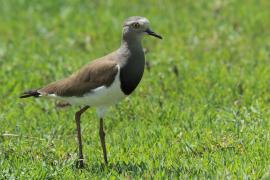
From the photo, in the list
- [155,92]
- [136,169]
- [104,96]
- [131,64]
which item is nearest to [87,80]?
[104,96]

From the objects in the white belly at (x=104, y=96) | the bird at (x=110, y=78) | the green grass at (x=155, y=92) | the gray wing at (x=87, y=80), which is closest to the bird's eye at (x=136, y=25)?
the bird at (x=110, y=78)

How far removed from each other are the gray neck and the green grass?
30.1 inches

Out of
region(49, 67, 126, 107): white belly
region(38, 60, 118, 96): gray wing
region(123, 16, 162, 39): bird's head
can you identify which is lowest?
region(49, 67, 126, 107): white belly

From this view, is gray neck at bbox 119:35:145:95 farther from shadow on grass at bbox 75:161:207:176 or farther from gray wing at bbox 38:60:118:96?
shadow on grass at bbox 75:161:207:176

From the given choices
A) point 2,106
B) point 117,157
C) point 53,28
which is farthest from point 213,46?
point 117,157

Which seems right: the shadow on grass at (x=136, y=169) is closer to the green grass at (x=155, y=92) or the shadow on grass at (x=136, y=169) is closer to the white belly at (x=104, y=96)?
the green grass at (x=155, y=92)

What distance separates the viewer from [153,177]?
626 centimetres

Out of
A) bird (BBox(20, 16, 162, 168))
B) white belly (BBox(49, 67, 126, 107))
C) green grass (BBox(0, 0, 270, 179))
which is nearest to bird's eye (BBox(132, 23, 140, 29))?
bird (BBox(20, 16, 162, 168))

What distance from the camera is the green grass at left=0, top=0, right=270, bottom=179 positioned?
267 inches

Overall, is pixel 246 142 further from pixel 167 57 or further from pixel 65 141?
pixel 167 57

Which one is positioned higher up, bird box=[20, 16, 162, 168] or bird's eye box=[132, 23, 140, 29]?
bird's eye box=[132, 23, 140, 29]

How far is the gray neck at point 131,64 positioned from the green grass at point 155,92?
77 centimetres

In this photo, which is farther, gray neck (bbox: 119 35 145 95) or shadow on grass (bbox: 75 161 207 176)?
gray neck (bbox: 119 35 145 95)

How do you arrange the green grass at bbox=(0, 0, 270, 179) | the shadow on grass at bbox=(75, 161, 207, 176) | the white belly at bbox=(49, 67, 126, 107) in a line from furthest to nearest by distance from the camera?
1. the green grass at bbox=(0, 0, 270, 179)
2. the white belly at bbox=(49, 67, 126, 107)
3. the shadow on grass at bbox=(75, 161, 207, 176)
